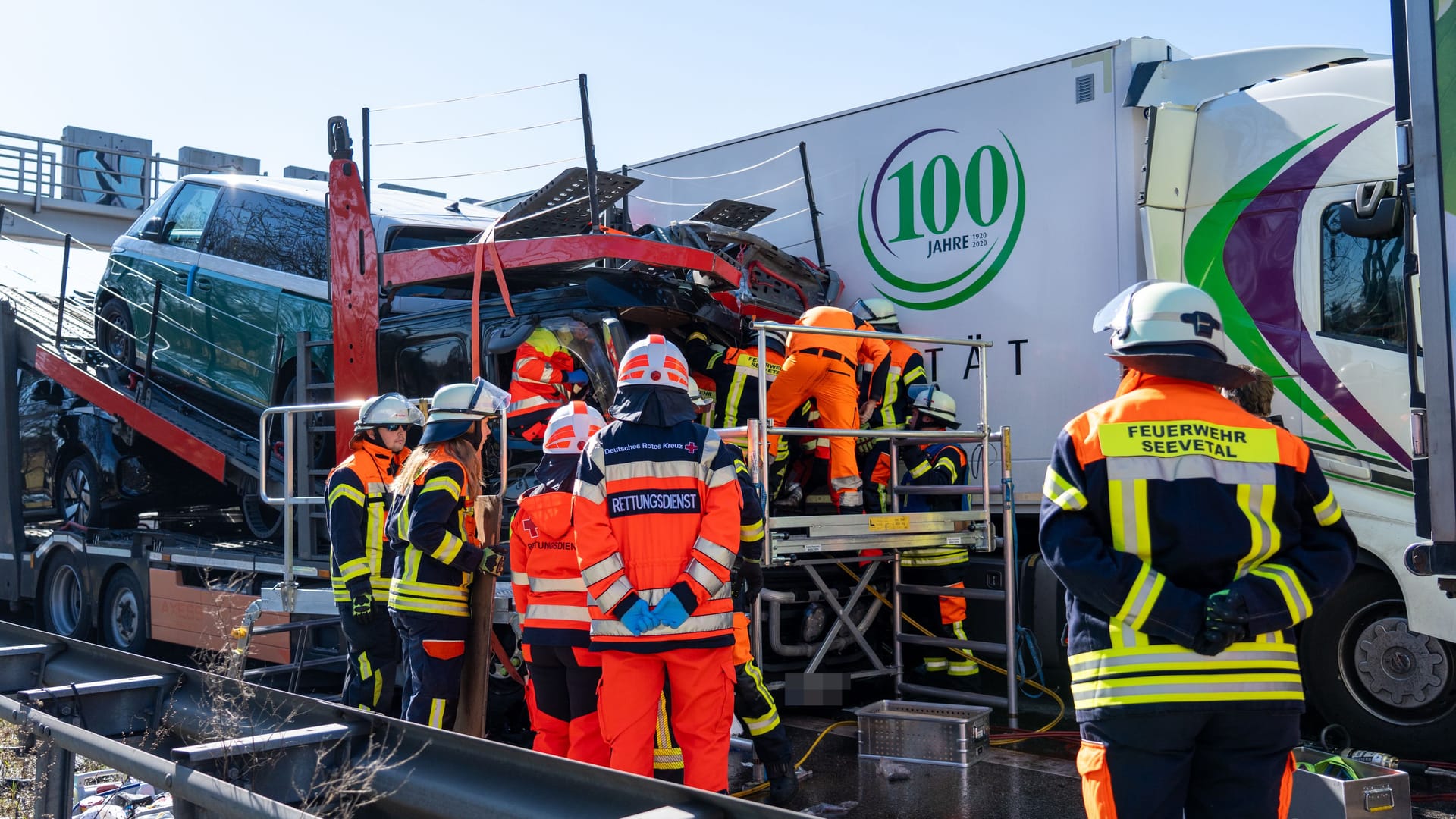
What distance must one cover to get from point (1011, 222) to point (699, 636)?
397 centimetres

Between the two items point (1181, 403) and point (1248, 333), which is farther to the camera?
point (1248, 333)

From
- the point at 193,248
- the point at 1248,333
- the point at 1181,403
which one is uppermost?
the point at 193,248

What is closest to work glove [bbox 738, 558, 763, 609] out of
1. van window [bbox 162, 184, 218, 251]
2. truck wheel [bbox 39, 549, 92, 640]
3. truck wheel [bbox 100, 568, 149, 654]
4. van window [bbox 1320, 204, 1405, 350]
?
van window [bbox 1320, 204, 1405, 350]

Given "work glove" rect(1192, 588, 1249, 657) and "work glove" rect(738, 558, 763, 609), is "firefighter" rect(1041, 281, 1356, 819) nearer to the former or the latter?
"work glove" rect(1192, 588, 1249, 657)

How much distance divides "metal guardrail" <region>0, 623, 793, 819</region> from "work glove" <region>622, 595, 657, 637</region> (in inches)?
43.0

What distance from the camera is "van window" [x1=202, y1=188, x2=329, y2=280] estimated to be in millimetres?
8375

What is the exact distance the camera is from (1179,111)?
6.32 metres

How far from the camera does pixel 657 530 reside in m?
4.27

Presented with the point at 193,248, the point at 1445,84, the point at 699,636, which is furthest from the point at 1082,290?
the point at 193,248

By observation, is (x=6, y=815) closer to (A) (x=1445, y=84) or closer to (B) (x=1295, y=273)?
(A) (x=1445, y=84)

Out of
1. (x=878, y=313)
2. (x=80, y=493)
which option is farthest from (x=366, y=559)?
(x=80, y=493)

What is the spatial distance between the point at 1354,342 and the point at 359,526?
189 inches

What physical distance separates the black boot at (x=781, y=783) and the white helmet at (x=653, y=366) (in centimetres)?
173

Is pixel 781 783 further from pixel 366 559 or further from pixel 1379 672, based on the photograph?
pixel 1379 672
